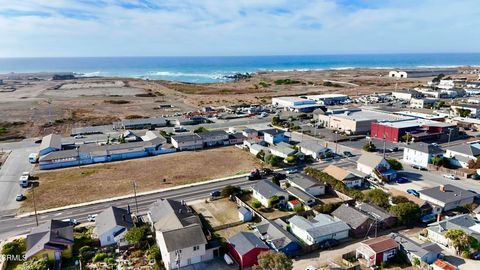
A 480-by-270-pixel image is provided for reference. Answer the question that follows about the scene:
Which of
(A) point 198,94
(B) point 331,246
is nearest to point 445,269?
(B) point 331,246

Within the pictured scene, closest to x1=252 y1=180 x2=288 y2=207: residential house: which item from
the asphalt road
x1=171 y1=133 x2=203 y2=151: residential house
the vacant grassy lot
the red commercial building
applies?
the vacant grassy lot

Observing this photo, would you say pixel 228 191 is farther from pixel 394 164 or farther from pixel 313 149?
pixel 394 164

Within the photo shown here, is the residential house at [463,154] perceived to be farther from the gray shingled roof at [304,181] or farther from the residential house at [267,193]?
the residential house at [267,193]

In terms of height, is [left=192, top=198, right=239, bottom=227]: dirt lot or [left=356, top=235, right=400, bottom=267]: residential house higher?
[left=356, top=235, right=400, bottom=267]: residential house

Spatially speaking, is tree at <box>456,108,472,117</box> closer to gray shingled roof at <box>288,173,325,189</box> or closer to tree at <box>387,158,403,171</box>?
tree at <box>387,158,403,171</box>

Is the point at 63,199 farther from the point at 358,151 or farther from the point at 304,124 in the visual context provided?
the point at 304,124

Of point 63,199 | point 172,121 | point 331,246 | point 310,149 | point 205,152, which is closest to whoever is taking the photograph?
point 331,246

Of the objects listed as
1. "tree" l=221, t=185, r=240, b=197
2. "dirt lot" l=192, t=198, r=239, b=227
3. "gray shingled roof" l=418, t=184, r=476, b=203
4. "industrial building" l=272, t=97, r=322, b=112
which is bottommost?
"dirt lot" l=192, t=198, r=239, b=227
